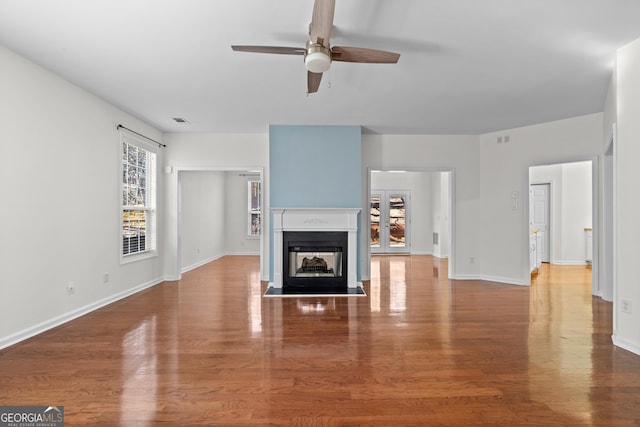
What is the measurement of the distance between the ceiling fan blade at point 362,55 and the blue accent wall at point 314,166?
2.60 m

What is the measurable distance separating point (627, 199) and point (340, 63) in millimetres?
2775

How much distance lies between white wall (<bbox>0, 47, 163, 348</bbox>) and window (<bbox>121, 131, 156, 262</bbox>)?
0.84 feet

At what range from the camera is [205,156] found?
18.4ft

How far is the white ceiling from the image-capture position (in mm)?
2273

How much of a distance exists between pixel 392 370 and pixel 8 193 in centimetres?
350

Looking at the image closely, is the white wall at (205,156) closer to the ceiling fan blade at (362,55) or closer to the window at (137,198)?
the window at (137,198)

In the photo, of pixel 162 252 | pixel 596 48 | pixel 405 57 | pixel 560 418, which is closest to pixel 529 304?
pixel 560 418

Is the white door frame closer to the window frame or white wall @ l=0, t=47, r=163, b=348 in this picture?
the window frame

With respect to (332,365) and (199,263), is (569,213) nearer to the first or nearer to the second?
(332,365)

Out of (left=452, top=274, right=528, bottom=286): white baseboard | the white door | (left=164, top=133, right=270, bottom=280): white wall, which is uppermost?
(left=164, top=133, right=270, bottom=280): white wall

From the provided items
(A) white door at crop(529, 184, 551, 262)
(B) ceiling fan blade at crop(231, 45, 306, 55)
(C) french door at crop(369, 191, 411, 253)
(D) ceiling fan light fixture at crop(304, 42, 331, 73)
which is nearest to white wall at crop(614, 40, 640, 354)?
(D) ceiling fan light fixture at crop(304, 42, 331, 73)

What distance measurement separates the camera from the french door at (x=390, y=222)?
30.8 feet

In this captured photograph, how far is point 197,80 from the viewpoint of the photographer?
11.2 ft

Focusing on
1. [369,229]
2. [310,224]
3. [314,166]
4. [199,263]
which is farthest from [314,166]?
[199,263]
